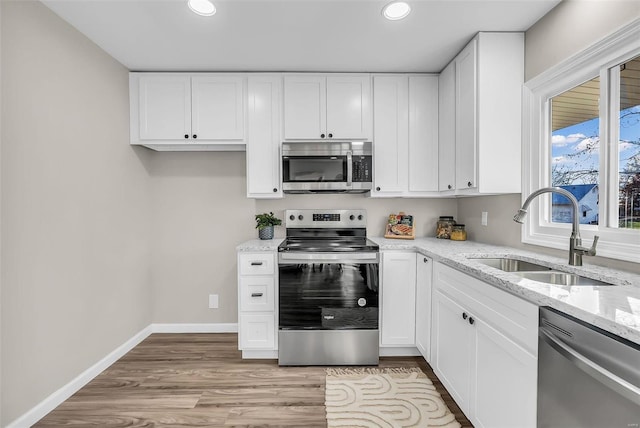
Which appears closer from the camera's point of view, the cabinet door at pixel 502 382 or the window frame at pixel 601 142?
the cabinet door at pixel 502 382

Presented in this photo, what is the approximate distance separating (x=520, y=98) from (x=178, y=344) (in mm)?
3394

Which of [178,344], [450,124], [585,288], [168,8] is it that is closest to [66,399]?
[178,344]

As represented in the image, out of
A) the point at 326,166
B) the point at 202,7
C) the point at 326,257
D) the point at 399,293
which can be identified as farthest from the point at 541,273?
the point at 202,7

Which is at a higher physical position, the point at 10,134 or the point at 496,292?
the point at 10,134

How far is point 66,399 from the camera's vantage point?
2004 mm

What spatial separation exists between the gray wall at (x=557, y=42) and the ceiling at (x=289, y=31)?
4.1 inches

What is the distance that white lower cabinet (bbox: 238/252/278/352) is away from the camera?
2.47 m

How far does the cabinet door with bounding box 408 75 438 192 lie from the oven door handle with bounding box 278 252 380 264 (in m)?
0.84

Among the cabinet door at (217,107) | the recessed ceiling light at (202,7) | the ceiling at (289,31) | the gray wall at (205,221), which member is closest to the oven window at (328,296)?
the gray wall at (205,221)

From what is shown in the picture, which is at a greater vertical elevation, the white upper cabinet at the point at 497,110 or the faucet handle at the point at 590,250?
the white upper cabinet at the point at 497,110

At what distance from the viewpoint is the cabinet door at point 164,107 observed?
268 centimetres

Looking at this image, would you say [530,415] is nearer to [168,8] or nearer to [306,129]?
[306,129]

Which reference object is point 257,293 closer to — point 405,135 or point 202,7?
point 405,135

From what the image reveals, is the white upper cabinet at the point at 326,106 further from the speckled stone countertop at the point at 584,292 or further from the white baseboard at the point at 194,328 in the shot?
the white baseboard at the point at 194,328
